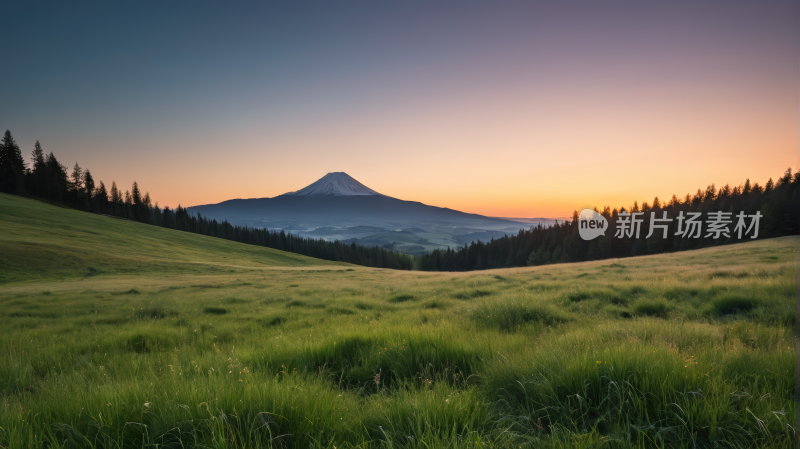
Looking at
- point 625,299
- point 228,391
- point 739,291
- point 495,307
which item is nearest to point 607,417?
point 228,391

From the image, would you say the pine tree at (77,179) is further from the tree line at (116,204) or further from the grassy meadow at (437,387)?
the grassy meadow at (437,387)

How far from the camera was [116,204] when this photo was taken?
11525cm

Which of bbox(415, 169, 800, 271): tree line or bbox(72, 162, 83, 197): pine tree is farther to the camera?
bbox(72, 162, 83, 197): pine tree

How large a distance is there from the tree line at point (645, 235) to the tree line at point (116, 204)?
35300 mm

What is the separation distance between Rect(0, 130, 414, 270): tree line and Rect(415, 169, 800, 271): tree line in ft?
116

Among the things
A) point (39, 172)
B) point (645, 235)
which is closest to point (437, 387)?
point (645, 235)

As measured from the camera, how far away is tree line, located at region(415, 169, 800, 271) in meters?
62.5

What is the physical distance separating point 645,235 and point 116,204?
574 feet

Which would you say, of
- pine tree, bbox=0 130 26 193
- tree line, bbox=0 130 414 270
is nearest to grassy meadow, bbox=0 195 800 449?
tree line, bbox=0 130 414 270

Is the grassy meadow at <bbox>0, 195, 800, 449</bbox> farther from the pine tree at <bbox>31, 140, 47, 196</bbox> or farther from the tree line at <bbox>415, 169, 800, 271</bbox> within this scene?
the pine tree at <bbox>31, 140, 47, 196</bbox>

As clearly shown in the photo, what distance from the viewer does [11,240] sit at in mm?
39469

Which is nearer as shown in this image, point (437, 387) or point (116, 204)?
point (437, 387)

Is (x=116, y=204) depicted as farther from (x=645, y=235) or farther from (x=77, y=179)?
(x=645, y=235)

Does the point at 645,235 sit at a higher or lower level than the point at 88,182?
lower
